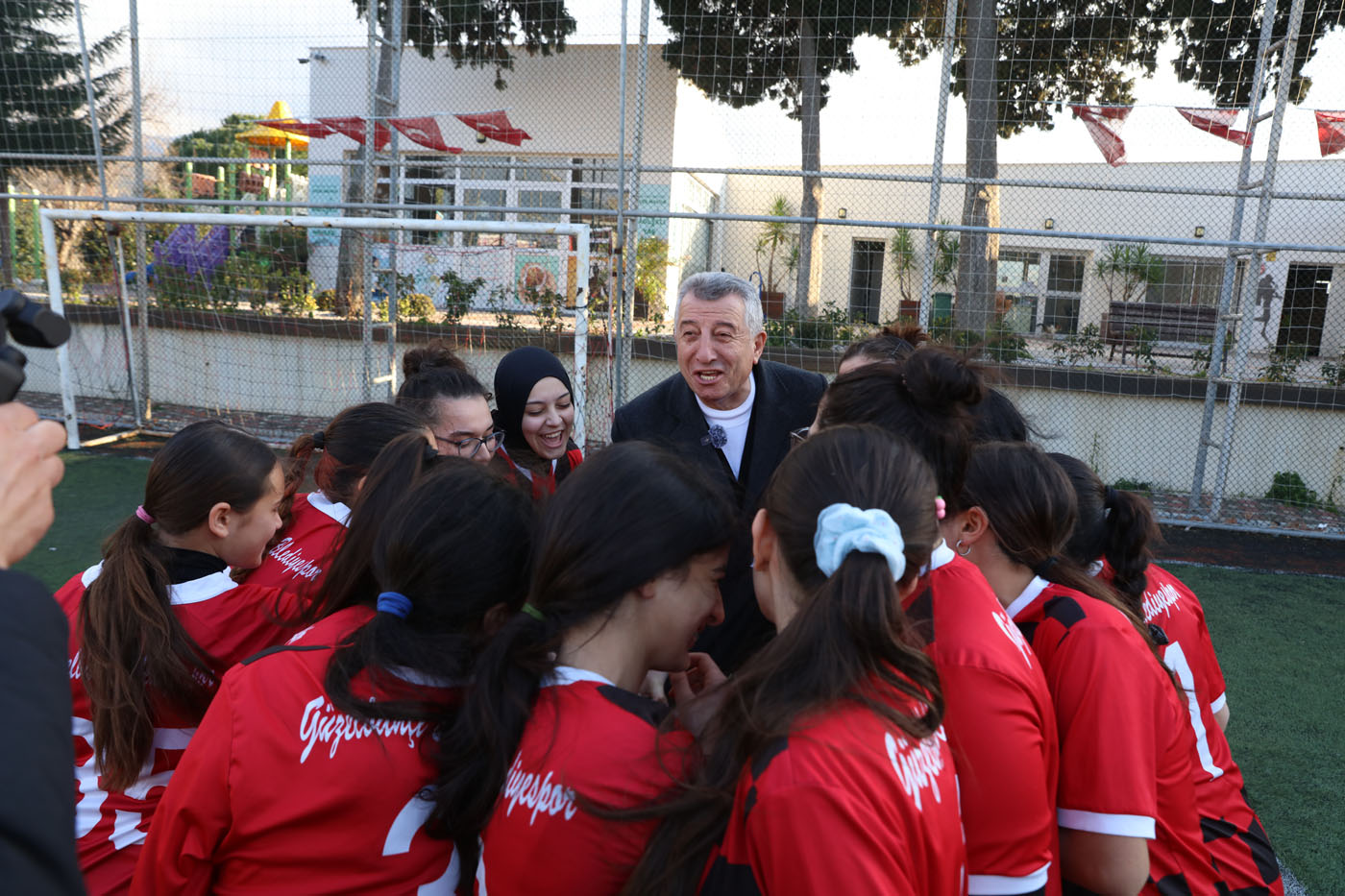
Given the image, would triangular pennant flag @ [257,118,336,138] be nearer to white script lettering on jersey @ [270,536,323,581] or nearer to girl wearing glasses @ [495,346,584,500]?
girl wearing glasses @ [495,346,584,500]

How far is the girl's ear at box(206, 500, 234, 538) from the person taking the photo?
6.67 ft

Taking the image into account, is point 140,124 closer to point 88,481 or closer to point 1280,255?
point 88,481

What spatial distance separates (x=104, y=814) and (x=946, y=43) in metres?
6.64

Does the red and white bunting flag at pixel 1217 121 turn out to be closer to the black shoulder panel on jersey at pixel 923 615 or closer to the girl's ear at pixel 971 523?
the girl's ear at pixel 971 523

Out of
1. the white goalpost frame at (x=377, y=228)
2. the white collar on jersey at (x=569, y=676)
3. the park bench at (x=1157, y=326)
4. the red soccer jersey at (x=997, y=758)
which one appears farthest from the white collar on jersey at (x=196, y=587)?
the park bench at (x=1157, y=326)

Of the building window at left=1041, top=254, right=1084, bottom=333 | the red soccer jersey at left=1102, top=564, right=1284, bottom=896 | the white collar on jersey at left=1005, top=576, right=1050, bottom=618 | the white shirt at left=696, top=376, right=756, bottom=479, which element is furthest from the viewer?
the building window at left=1041, top=254, right=1084, bottom=333

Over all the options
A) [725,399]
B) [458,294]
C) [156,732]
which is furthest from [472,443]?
[458,294]

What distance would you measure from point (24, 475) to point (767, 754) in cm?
81

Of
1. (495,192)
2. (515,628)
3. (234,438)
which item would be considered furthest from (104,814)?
(495,192)

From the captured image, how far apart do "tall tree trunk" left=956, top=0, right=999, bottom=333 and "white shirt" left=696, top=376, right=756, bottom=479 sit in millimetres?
5030

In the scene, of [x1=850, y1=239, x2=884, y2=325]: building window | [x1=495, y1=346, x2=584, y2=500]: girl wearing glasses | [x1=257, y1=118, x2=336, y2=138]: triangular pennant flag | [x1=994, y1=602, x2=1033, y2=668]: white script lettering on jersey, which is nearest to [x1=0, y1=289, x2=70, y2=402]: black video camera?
[x1=994, y1=602, x2=1033, y2=668]: white script lettering on jersey

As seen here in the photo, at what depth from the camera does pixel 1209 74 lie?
7367mm

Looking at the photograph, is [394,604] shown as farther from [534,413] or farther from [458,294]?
[458,294]

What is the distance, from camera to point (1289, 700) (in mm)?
4000
